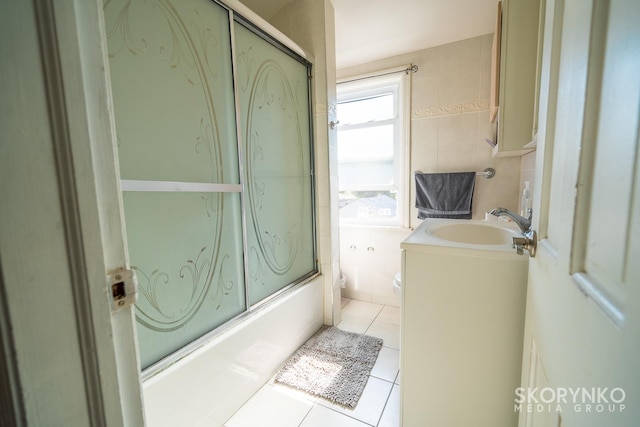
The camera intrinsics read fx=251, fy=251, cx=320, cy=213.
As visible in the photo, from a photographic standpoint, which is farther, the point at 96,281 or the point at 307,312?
the point at 307,312

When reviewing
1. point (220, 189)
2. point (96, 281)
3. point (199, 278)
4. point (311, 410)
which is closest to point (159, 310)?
point (199, 278)

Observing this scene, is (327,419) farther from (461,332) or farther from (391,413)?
(461,332)

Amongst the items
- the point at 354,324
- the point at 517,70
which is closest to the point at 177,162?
the point at 517,70

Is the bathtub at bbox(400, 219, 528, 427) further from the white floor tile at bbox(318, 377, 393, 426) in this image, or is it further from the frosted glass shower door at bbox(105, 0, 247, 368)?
the frosted glass shower door at bbox(105, 0, 247, 368)

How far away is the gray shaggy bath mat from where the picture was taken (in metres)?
1.38

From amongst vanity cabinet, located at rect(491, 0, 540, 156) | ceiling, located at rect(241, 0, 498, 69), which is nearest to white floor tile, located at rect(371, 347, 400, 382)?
vanity cabinet, located at rect(491, 0, 540, 156)

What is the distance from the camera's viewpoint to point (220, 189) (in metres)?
1.19

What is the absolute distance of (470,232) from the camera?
138 centimetres

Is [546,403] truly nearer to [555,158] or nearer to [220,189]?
[555,158]

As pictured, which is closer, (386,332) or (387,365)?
(387,365)

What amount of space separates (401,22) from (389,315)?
2.34m

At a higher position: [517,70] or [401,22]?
[401,22]

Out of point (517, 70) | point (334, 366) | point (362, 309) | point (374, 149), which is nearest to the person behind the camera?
point (517, 70)

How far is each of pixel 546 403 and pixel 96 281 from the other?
86 centimetres
